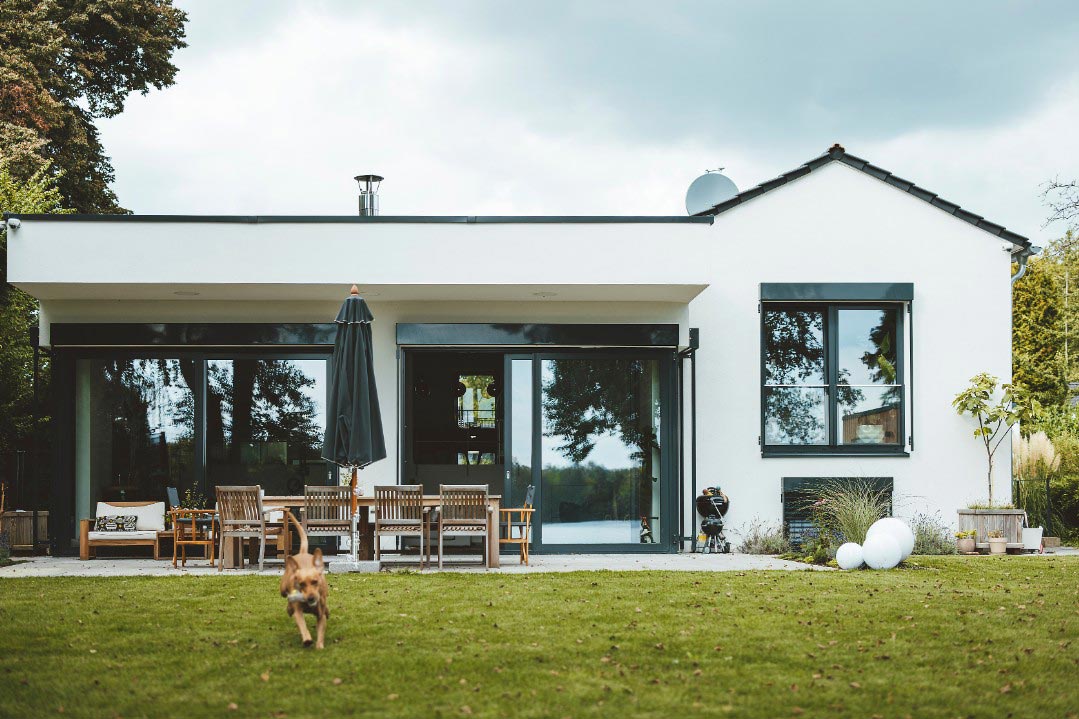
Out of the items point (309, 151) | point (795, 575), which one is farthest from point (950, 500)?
point (309, 151)

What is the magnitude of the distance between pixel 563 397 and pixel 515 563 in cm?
214

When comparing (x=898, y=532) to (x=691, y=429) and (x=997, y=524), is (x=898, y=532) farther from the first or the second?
(x=691, y=429)

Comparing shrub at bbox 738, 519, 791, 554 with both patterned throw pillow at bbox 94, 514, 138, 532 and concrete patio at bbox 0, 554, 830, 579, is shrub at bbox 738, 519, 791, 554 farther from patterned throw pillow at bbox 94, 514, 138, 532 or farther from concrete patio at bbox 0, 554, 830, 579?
patterned throw pillow at bbox 94, 514, 138, 532

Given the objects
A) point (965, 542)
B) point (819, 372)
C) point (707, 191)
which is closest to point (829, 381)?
point (819, 372)

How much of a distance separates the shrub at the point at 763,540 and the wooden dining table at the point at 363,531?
340cm

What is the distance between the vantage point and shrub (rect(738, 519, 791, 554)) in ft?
40.5

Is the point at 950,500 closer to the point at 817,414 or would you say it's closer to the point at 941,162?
the point at 817,414

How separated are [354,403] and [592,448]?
133 inches

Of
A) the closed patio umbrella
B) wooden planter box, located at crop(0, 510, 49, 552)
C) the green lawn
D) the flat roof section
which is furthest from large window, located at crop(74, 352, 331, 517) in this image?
the green lawn

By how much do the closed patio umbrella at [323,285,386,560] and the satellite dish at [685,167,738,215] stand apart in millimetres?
6270

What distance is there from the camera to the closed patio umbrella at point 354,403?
9766 millimetres

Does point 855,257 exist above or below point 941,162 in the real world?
below

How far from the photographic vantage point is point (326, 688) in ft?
17.6

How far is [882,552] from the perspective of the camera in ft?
33.2
